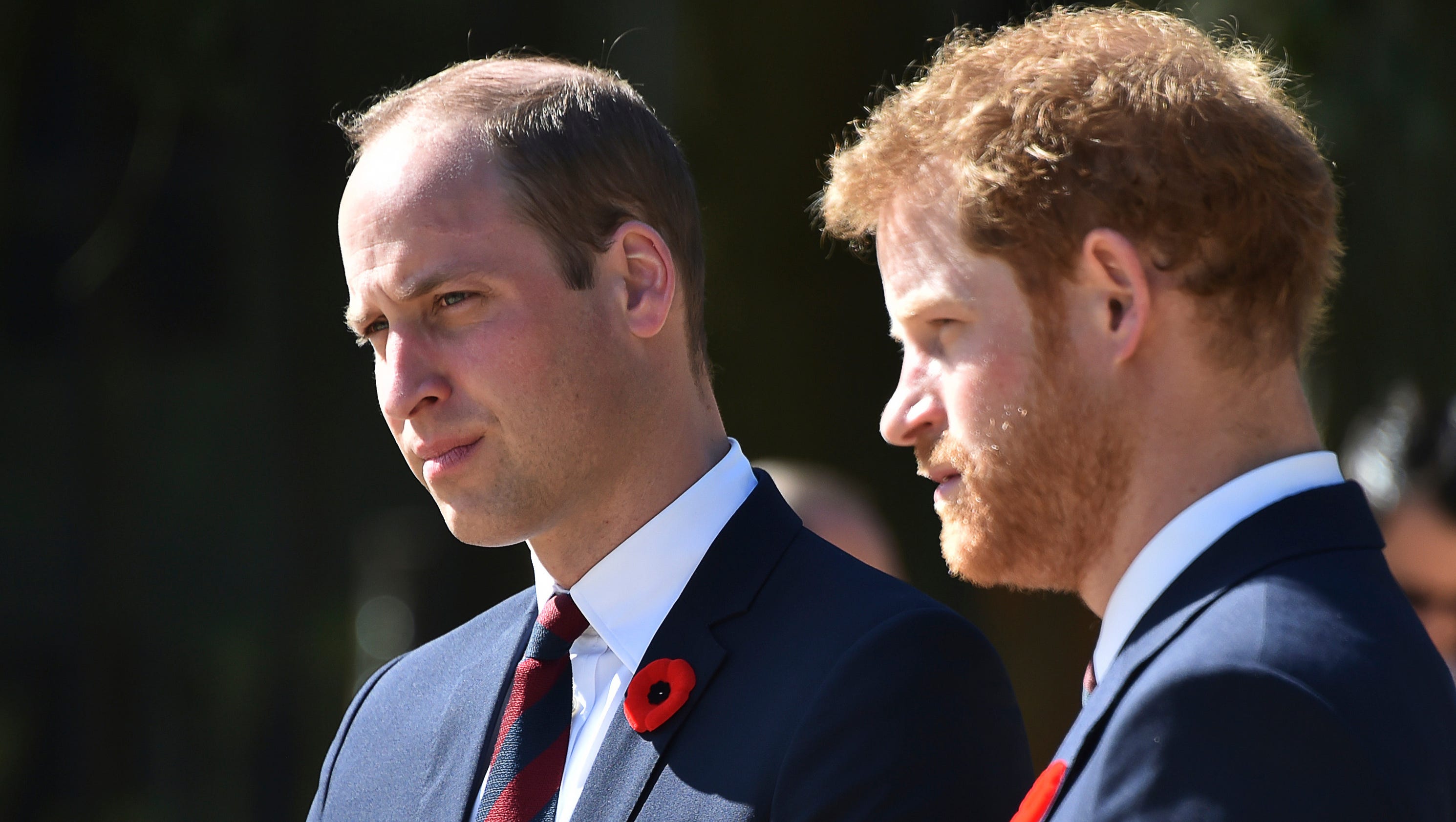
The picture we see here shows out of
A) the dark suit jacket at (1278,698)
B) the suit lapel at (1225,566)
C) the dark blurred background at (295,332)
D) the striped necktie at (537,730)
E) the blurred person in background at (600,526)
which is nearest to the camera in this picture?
the dark suit jacket at (1278,698)

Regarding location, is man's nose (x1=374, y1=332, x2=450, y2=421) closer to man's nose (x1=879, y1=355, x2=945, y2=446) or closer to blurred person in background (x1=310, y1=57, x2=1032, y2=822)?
blurred person in background (x1=310, y1=57, x2=1032, y2=822)

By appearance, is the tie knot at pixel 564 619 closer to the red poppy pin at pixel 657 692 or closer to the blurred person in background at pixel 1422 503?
the red poppy pin at pixel 657 692

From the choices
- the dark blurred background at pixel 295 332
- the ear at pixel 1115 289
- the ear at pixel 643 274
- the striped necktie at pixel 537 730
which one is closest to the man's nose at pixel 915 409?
the ear at pixel 1115 289

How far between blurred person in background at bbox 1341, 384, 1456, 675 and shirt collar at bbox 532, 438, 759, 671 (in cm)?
171

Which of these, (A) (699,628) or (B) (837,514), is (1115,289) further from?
(B) (837,514)

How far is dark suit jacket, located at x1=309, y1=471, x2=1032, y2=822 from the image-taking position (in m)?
1.69

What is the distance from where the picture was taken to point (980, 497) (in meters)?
1.60

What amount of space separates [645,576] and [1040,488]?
→ 0.63m

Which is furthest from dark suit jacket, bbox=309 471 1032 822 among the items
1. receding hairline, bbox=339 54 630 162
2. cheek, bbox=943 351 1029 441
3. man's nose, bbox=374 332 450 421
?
receding hairline, bbox=339 54 630 162

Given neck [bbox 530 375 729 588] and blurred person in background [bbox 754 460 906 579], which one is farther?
blurred person in background [bbox 754 460 906 579]

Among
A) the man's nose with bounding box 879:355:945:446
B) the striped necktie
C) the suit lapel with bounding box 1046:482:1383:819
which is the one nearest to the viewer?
the suit lapel with bounding box 1046:482:1383:819

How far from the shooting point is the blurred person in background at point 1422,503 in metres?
3.26

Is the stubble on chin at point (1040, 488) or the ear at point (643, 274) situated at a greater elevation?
the ear at point (643, 274)

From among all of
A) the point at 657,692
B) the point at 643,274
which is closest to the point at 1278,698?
the point at 657,692
